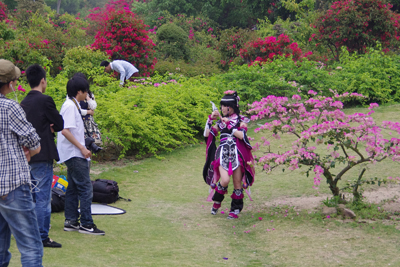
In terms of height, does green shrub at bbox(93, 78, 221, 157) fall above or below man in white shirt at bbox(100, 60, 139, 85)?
below

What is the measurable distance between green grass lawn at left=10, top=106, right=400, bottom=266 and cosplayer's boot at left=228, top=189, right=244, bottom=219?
0.10 m

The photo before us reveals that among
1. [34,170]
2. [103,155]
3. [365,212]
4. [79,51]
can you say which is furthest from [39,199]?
[79,51]

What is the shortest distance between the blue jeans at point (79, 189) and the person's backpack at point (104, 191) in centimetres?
123

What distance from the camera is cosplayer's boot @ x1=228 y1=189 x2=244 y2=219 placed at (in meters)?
5.75

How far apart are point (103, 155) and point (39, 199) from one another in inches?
174

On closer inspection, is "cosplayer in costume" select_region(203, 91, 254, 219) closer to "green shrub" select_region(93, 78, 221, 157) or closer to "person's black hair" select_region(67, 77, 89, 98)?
"person's black hair" select_region(67, 77, 89, 98)

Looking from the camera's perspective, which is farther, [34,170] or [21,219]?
[34,170]

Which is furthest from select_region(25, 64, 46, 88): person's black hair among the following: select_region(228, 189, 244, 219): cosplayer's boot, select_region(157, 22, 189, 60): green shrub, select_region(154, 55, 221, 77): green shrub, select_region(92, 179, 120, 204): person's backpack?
select_region(157, 22, 189, 60): green shrub

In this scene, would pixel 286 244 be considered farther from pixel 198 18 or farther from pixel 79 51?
pixel 198 18

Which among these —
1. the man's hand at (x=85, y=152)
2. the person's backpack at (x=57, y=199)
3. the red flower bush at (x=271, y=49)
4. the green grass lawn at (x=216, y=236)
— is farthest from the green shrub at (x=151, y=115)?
the red flower bush at (x=271, y=49)

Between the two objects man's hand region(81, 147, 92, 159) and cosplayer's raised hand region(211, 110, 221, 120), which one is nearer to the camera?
man's hand region(81, 147, 92, 159)

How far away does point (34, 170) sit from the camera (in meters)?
4.07

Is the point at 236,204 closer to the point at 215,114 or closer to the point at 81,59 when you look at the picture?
the point at 215,114

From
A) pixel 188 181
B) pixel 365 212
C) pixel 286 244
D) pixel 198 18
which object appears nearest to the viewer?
pixel 286 244
